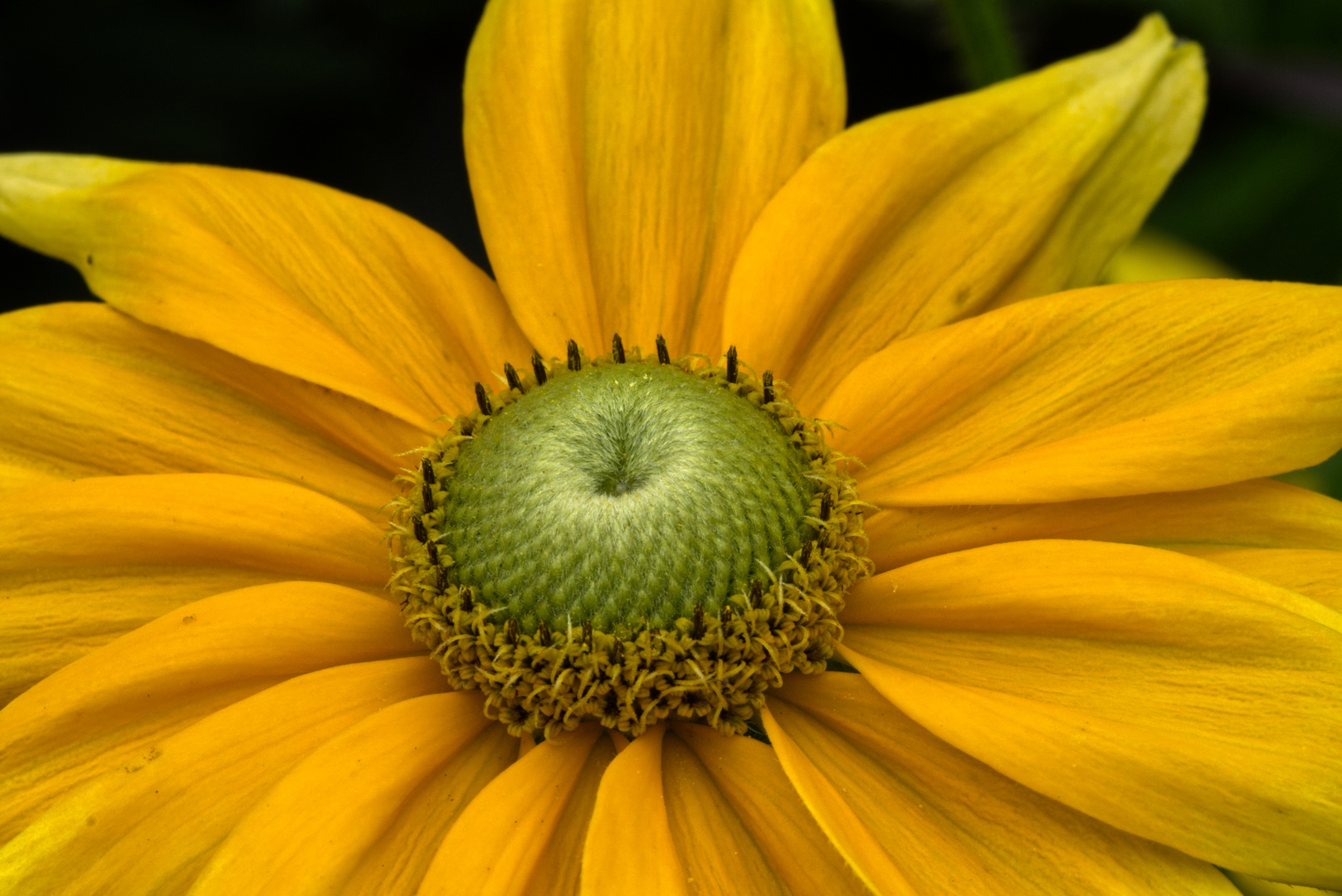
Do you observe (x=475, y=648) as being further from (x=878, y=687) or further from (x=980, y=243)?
(x=980, y=243)

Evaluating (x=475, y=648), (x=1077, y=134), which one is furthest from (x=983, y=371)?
(x=475, y=648)

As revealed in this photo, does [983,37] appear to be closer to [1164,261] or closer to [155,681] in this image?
[1164,261]

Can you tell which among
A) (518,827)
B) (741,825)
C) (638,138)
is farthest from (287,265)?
(741,825)

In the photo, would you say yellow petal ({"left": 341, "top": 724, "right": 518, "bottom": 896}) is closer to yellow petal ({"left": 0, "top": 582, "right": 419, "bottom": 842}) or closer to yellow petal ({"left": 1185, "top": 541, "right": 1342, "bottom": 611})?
yellow petal ({"left": 0, "top": 582, "right": 419, "bottom": 842})

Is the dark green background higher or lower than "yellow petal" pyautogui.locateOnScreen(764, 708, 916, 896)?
higher

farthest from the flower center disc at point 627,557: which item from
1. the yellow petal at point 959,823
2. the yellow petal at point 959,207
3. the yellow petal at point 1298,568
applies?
the yellow petal at point 1298,568

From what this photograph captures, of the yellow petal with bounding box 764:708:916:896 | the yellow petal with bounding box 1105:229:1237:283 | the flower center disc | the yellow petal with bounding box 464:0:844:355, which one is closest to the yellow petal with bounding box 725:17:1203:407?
the yellow petal with bounding box 464:0:844:355

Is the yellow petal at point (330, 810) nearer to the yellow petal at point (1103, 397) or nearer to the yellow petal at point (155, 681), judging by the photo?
the yellow petal at point (155, 681)
